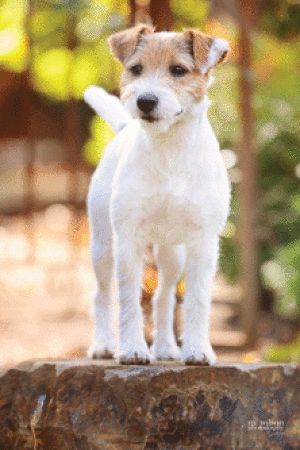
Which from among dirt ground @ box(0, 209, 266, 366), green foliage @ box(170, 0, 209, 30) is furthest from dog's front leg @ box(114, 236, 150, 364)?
green foliage @ box(170, 0, 209, 30)

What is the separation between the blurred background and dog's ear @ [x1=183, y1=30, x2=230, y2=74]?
320 cm

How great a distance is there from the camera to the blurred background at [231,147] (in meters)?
8.43

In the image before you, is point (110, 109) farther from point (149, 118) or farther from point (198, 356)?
point (198, 356)

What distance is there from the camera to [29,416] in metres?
4.93

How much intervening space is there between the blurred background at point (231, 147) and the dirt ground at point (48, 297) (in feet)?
0.08

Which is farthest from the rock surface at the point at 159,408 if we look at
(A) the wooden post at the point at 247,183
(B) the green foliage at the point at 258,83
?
(B) the green foliage at the point at 258,83

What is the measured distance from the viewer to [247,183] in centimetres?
848

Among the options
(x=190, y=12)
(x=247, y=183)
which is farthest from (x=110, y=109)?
(x=190, y=12)

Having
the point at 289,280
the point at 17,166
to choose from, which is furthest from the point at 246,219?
the point at 17,166

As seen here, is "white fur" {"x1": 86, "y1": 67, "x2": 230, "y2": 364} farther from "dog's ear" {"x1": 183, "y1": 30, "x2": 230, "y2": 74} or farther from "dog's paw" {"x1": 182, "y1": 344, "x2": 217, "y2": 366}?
"dog's ear" {"x1": 183, "y1": 30, "x2": 230, "y2": 74}

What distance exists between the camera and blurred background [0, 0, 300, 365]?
8.43 meters

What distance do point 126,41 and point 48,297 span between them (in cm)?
719

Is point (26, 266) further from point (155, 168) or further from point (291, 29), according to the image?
point (155, 168)

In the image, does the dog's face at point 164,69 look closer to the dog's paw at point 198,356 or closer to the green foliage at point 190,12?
the dog's paw at point 198,356
